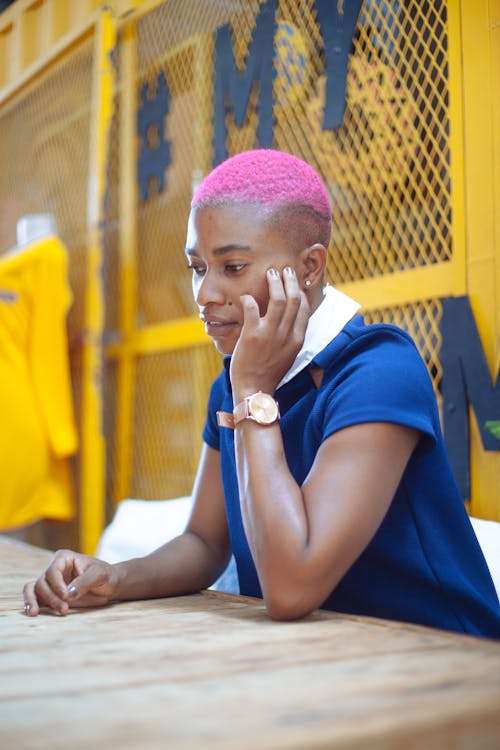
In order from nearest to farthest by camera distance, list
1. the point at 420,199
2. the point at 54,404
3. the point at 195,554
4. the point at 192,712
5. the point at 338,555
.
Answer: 1. the point at 192,712
2. the point at 338,555
3. the point at 195,554
4. the point at 420,199
5. the point at 54,404

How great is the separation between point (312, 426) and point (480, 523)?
0.59 m

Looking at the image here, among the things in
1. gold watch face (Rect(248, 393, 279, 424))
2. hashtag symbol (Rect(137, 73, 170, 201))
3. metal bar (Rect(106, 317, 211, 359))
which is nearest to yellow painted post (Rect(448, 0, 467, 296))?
gold watch face (Rect(248, 393, 279, 424))

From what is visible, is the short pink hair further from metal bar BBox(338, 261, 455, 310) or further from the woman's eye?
metal bar BBox(338, 261, 455, 310)

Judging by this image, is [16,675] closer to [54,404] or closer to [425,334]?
[425,334]

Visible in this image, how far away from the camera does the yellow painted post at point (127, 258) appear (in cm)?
306

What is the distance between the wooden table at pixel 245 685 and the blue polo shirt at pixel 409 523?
0.22 metres

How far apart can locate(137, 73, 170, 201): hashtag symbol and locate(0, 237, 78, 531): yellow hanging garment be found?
439mm

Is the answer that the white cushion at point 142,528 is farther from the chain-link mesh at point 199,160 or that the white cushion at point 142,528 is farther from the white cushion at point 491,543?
the white cushion at point 491,543

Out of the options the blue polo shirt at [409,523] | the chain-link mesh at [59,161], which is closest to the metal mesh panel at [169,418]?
the chain-link mesh at [59,161]

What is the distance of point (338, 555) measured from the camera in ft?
3.35

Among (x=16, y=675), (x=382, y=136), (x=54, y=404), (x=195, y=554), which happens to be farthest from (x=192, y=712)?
(x=54, y=404)

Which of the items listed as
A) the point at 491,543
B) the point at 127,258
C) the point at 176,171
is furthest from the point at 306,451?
the point at 127,258

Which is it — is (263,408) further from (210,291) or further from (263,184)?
(263,184)

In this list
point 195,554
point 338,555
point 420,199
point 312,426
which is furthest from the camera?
point 420,199
